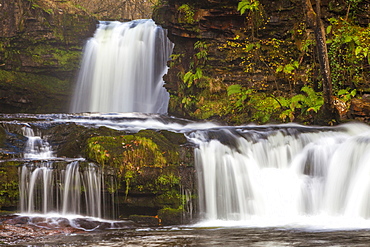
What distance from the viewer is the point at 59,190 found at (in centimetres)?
856

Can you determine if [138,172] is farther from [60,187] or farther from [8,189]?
[8,189]

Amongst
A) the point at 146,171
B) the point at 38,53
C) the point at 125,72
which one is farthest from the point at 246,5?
the point at 38,53

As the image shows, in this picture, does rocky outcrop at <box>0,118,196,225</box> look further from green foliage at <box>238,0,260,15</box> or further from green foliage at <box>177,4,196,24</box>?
green foliage at <box>177,4,196,24</box>

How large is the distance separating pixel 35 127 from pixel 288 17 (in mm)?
9069

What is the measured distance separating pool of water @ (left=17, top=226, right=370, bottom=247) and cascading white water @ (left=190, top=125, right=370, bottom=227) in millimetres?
1481

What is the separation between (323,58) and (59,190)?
869cm

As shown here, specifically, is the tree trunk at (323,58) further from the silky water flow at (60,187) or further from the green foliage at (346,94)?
the silky water flow at (60,187)

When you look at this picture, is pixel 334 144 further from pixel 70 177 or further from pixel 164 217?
pixel 70 177

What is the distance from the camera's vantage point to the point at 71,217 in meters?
8.29

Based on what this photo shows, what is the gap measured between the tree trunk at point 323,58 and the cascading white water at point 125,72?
259 inches

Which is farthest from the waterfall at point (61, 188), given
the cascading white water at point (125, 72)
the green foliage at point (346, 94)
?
the cascading white water at point (125, 72)

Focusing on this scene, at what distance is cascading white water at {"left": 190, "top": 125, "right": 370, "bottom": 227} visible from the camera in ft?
28.6

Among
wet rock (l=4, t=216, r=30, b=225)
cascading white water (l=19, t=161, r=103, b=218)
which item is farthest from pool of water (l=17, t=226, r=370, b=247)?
cascading white water (l=19, t=161, r=103, b=218)

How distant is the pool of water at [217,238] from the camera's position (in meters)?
5.63
